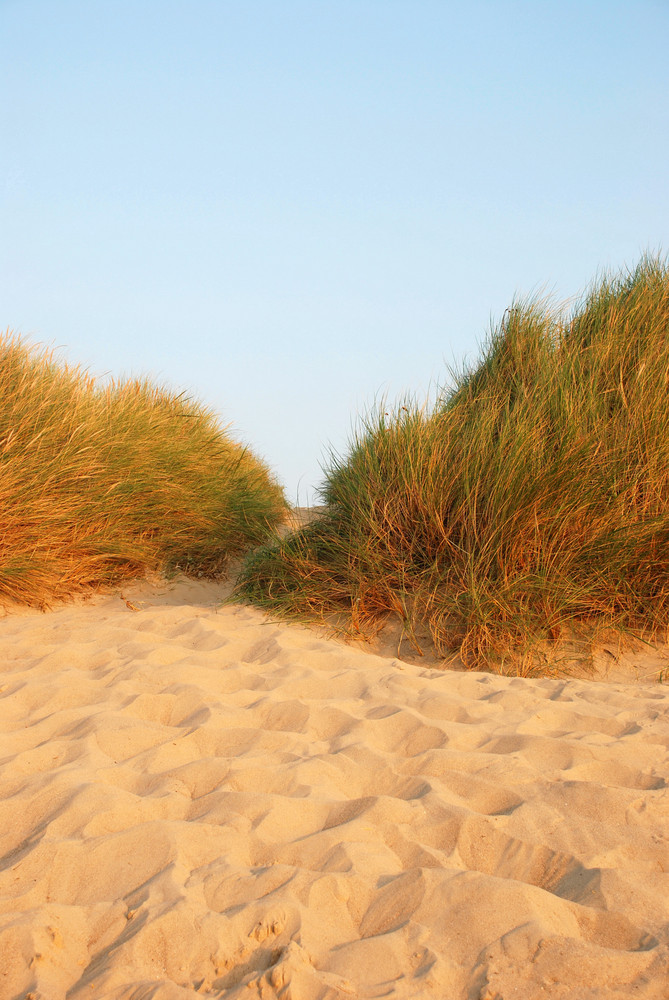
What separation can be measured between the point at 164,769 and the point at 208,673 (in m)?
0.82

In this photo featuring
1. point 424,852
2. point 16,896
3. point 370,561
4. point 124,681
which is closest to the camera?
point 16,896

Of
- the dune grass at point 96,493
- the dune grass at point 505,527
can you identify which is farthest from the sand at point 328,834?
the dune grass at point 96,493

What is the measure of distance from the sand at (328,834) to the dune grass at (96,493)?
4.50ft

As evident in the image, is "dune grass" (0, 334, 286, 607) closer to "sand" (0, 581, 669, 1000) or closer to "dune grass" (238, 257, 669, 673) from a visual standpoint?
"dune grass" (238, 257, 669, 673)

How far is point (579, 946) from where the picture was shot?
1508 mm

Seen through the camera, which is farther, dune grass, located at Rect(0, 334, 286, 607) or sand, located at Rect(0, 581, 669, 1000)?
dune grass, located at Rect(0, 334, 286, 607)

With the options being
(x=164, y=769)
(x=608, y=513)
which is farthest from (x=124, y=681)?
(x=608, y=513)

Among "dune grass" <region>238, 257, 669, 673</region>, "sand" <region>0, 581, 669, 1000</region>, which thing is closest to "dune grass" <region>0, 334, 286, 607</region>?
"dune grass" <region>238, 257, 669, 673</region>

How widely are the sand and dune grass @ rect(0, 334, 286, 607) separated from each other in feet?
4.50

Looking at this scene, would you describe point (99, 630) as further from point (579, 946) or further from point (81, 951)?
point (579, 946)

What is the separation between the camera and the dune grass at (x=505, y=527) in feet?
11.7

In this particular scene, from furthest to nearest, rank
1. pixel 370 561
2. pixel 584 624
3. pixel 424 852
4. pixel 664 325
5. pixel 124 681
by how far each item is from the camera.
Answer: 1. pixel 664 325
2. pixel 370 561
3. pixel 584 624
4. pixel 124 681
5. pixel 424 852

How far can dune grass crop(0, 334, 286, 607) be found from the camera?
433 centimetres

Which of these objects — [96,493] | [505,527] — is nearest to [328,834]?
[505,527]
